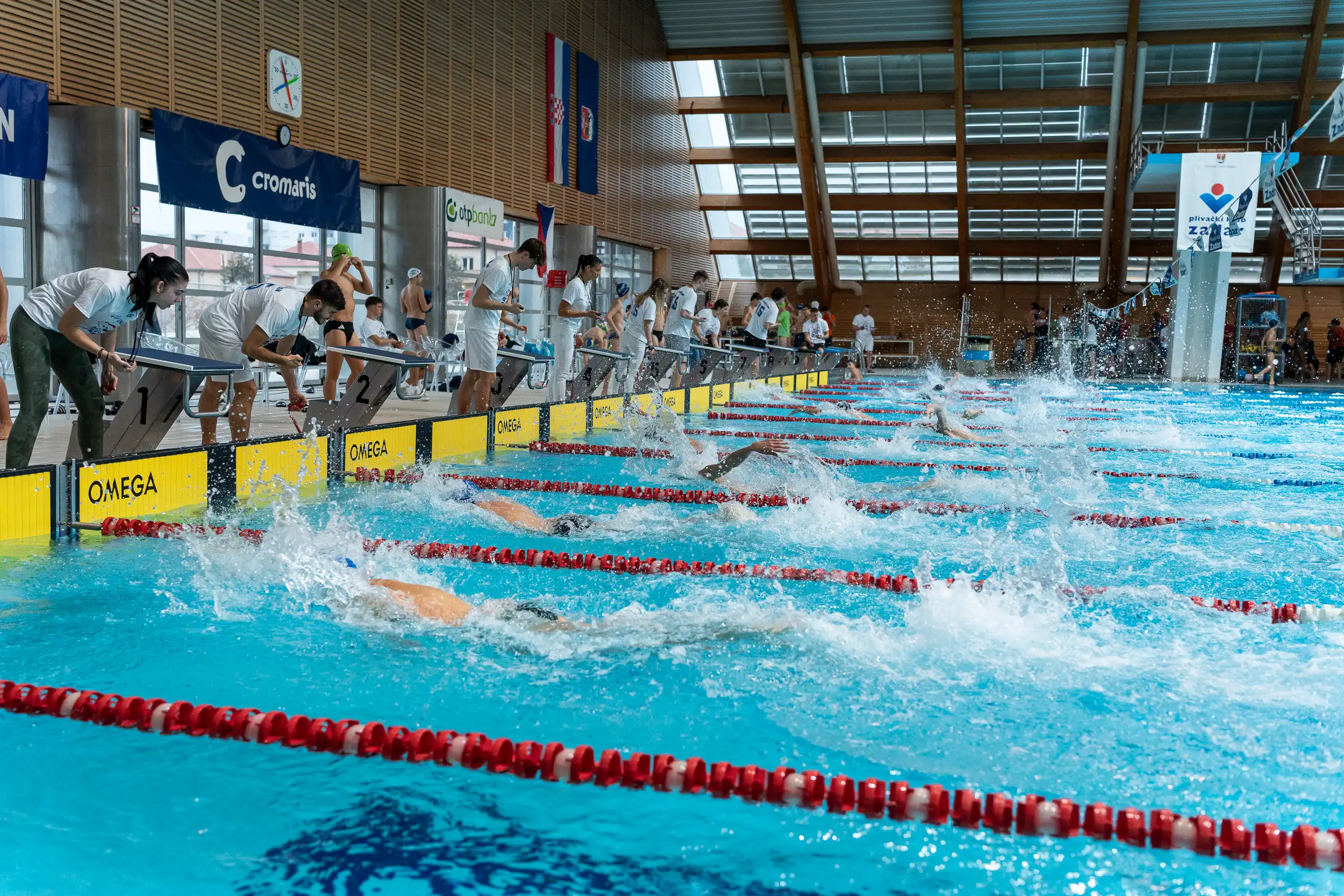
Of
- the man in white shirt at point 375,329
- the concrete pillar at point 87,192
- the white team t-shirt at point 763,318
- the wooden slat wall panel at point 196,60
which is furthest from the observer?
the white team t-shirt at point 763,318

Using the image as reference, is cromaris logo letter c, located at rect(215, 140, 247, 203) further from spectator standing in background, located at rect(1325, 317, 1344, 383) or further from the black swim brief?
spectator standing in background, located at rect(1325, 317, 1344, 383)

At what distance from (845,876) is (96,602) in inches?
109

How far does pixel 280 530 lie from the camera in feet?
14.1

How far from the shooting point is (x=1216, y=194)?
1861 centimetres

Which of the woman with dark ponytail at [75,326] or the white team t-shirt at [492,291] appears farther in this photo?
the white team t-shirt at [492,291]

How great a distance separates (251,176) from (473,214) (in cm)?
444

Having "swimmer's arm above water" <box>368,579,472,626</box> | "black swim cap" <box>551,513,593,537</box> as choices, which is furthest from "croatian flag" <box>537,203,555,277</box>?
"swimmer's arm above water" <box>368,579,472,626</box>

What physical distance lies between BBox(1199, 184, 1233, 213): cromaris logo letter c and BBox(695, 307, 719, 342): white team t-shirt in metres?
8.85

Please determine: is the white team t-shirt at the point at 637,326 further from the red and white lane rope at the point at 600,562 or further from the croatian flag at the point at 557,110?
the red and white lane rope at the point at 600,562

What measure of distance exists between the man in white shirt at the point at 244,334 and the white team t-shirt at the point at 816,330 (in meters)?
13.9

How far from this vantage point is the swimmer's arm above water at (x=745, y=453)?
15.8ft

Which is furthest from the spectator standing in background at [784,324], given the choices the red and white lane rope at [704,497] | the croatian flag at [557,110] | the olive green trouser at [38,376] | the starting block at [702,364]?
the olive green trouser at [38,376]

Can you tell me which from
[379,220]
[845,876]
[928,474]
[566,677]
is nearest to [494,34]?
[379,220]

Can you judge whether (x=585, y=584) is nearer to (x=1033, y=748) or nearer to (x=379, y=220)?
(x=1033, y=748)
